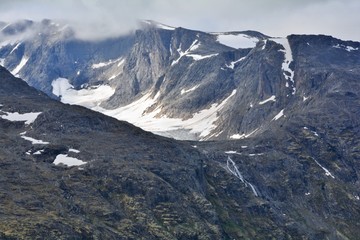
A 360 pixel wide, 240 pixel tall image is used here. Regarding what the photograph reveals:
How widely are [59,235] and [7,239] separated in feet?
52.0

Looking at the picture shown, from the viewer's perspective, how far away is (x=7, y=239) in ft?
618

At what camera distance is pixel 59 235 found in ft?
656

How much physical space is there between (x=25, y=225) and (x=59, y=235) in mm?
9084

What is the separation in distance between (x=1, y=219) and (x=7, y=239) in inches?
485

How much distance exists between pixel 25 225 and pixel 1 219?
649 cm

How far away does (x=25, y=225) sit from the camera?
653 ft

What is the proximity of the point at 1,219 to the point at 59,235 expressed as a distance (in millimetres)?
15510

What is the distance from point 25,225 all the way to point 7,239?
11.0 m

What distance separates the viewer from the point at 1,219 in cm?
19950
